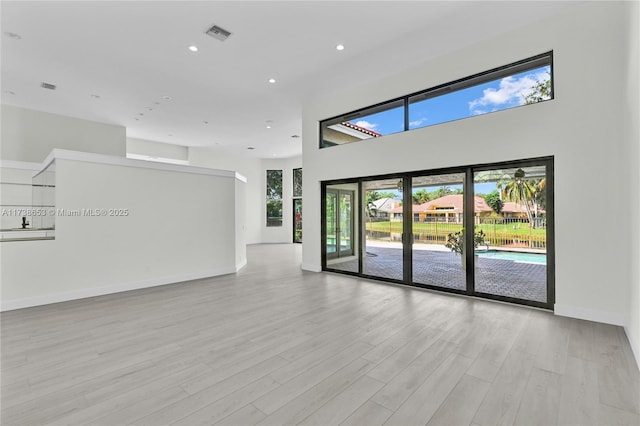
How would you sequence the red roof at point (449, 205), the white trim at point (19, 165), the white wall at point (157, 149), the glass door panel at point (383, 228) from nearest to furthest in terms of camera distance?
the red roof at point (449, 205)
the glass door panel at point (383, 228)
the white trim at point (19, 165)
the white wall at point (157, 149)

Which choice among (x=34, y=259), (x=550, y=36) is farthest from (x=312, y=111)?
(x=34, y=259)

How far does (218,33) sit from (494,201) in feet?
16.1

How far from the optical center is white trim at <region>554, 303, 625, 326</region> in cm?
352

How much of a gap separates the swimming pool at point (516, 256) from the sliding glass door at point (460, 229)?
1cm

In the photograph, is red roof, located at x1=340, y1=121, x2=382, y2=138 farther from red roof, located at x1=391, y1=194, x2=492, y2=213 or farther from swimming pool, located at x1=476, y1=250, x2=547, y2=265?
swimming pool, located at x1=476, y1=250, x2=547, y2=265

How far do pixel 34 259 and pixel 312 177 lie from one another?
518 centimetres

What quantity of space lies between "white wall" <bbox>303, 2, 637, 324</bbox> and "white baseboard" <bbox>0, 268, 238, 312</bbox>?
5.61 metres

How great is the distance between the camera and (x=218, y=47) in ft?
15.1

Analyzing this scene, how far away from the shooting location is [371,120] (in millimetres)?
6086

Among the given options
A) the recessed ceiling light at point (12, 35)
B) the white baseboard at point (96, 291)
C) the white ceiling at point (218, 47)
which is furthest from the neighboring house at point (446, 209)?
the recessed ceiling light at point (12, 35)

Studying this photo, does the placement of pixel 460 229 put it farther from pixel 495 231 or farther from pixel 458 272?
pixel 458 272

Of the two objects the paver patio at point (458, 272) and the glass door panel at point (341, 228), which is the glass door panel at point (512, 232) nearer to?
the paver patio at point (458, 272)

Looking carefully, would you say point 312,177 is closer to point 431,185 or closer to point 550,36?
point 431,185

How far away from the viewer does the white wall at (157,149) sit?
397 inches
